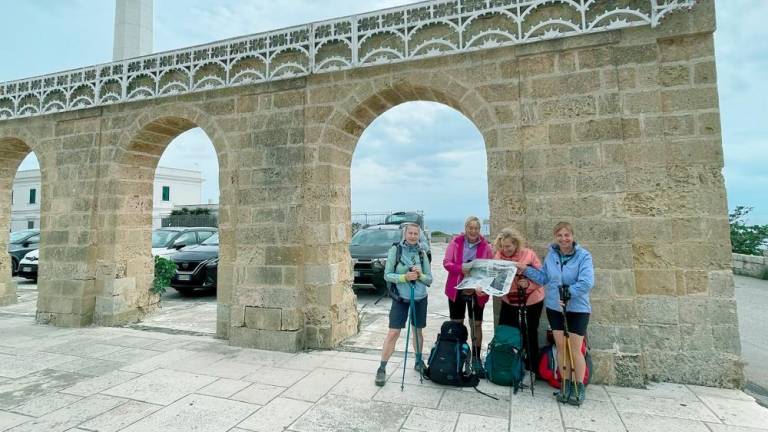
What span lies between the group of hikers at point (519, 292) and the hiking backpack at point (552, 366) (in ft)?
0.28

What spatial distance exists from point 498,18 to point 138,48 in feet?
40.2

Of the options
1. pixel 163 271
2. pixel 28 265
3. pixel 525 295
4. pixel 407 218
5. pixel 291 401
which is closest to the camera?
pixel 291 401

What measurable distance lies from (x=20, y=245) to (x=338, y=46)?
41.3 feet

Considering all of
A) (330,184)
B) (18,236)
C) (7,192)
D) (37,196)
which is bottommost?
(18,236)

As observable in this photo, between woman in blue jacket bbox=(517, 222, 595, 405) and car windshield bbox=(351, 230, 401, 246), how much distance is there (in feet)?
18.5

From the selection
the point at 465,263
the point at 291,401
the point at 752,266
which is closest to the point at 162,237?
the point at 291,401

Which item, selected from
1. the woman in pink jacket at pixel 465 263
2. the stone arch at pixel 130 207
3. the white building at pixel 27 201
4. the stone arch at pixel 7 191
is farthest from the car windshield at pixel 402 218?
the white building at pixel 27 201

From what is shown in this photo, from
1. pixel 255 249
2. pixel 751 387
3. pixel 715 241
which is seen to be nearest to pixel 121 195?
pixel 255 249

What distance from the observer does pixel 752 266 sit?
439 inches

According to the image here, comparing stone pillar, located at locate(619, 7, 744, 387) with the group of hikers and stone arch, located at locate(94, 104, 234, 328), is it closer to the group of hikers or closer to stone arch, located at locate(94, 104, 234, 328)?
the group of hikers

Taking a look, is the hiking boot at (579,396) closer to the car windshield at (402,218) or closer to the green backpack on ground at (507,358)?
the green backpack on ground at (507,358)

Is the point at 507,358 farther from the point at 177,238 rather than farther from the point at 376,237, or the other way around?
the point at 177,238

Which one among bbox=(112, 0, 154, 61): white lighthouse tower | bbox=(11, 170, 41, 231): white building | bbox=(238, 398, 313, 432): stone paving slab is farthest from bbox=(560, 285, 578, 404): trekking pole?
bbox=(11, 170, 41, 231): white building

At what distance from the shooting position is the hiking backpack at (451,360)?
3590 mm
